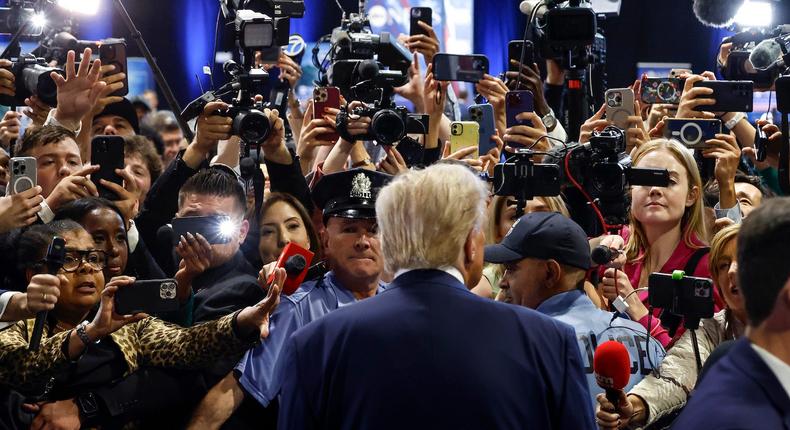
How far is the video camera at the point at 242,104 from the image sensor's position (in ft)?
14.0

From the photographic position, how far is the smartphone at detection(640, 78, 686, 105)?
5008 millimetres

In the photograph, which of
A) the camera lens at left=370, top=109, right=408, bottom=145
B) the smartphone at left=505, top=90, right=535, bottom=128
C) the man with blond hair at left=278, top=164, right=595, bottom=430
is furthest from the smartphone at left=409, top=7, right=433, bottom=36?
the man with blond hair at left=278, top=164, right=595, bottom=430

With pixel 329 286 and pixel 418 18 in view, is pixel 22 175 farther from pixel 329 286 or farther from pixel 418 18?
pixel 418 18

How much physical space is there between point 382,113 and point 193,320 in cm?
128

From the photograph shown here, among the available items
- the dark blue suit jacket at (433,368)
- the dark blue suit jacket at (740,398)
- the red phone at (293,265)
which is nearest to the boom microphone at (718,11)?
the red phone at (293,265)

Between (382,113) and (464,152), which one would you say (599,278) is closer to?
(464,152)

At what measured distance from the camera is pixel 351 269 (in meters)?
3.45

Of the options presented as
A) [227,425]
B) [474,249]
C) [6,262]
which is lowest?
[227,425]

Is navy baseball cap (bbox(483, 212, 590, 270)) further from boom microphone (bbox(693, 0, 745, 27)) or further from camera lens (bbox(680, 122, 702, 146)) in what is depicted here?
boom microphone (bbox(693, 0, 745, 27))

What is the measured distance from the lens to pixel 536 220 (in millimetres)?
3605

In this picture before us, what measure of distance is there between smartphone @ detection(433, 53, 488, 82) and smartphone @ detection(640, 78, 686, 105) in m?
0.73

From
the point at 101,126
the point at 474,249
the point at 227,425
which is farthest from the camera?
the point at 101,126

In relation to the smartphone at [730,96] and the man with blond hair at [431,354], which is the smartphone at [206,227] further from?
the smartphone at [730,96]

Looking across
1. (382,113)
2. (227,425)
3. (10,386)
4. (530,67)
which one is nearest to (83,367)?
(10,386)
